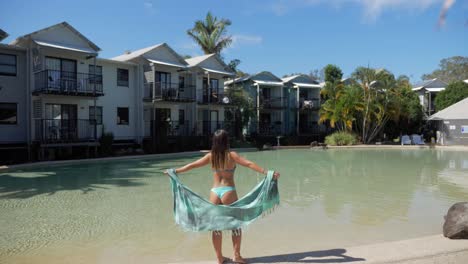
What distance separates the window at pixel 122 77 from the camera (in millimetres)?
24250

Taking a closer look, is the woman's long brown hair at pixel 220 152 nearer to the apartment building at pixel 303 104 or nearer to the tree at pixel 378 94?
the tree at pixel 378 94

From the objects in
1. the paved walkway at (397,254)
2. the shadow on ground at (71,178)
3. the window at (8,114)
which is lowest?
the shadow on ground at (71,178)

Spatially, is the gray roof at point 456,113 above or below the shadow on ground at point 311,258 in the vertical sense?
above

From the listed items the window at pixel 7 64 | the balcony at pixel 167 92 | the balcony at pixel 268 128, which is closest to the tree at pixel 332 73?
the balcony at pixel 268 128

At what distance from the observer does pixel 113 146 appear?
23.0 meters

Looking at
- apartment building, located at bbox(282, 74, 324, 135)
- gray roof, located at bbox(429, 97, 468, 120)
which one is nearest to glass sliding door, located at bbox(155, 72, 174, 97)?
apartment building, located at bbox(282, 74, 324, 135)

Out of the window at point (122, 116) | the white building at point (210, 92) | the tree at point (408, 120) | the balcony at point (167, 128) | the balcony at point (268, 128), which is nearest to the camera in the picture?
the window at point (122, 116)

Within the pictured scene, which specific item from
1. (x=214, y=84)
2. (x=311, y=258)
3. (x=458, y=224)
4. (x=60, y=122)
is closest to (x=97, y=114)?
(x=60, y=122)

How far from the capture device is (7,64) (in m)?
19.2

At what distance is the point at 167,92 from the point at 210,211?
22103 millimetres

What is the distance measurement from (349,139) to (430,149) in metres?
5.82

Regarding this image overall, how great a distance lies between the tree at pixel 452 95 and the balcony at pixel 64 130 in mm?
33879

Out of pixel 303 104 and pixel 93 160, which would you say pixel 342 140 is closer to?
pixel 303 104

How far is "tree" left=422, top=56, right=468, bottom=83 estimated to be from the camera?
61.7 metres
